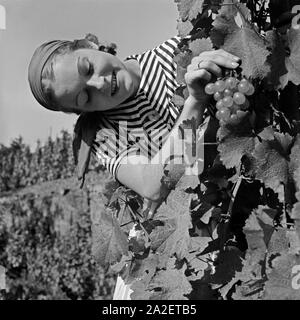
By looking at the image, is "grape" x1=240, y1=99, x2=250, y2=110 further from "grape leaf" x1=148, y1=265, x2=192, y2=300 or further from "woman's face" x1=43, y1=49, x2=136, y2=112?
"woman's face" x1=43, y1=49, x2=136, y2=112

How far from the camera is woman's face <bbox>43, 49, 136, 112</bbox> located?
2.08m

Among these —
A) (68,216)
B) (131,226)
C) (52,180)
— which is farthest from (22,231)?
(131,226)

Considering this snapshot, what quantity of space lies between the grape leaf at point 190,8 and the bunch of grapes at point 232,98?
0.18 metres

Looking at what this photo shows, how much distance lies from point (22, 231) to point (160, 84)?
533 centimetres

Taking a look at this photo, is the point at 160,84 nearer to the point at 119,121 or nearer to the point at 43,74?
the point at 119,121

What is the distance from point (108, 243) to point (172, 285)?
0.40 meters

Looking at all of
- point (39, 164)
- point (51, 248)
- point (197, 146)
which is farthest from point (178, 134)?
point (39, 164)

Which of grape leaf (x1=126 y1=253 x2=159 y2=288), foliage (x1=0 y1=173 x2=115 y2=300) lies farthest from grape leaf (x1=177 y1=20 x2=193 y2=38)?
foliage (x1=0 y1=173 x2=115 y2=300)

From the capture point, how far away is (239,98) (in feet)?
4.66

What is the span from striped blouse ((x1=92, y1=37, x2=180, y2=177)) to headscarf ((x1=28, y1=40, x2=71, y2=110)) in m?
0.22

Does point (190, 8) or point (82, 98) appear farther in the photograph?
point (82, 98)

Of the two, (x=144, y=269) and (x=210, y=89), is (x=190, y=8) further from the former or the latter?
(x=144, y=269)

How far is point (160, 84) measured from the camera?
221 centimetres
